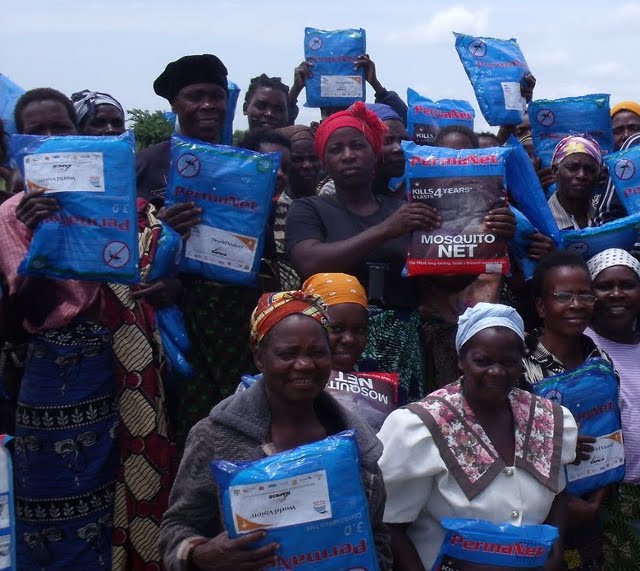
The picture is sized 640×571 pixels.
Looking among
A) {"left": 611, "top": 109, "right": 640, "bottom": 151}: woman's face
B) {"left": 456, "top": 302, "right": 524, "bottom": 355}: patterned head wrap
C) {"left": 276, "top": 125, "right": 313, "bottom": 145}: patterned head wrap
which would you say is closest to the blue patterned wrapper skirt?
{"left": 456, "top": 302, "right": 524, "bottom": 355}: patterned head wrap

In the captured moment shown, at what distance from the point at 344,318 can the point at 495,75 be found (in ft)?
8.43

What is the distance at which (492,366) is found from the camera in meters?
3.02

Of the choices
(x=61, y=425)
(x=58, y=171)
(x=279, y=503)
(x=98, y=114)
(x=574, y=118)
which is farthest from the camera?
(x=574, y=118)

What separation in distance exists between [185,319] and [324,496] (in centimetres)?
199

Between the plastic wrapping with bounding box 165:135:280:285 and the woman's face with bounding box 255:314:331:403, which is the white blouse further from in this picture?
the plastic wrapping with bounding box 165:135:280:285

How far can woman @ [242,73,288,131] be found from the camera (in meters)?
6.33

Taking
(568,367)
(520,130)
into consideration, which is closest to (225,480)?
(568,367)

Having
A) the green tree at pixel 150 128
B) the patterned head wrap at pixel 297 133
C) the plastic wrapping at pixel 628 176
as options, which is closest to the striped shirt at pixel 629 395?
the plastic wrapping at pixel 628 176

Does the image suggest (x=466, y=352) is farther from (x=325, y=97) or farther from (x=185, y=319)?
(x=325, y=97)

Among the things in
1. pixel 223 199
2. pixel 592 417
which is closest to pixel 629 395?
pixel 592 417

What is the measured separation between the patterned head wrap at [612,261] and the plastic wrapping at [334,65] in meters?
2.71

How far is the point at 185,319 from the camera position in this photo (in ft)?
13.8

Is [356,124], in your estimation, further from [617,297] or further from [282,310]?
[282,310]

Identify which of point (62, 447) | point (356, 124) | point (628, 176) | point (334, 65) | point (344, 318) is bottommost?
point (62, 447)
